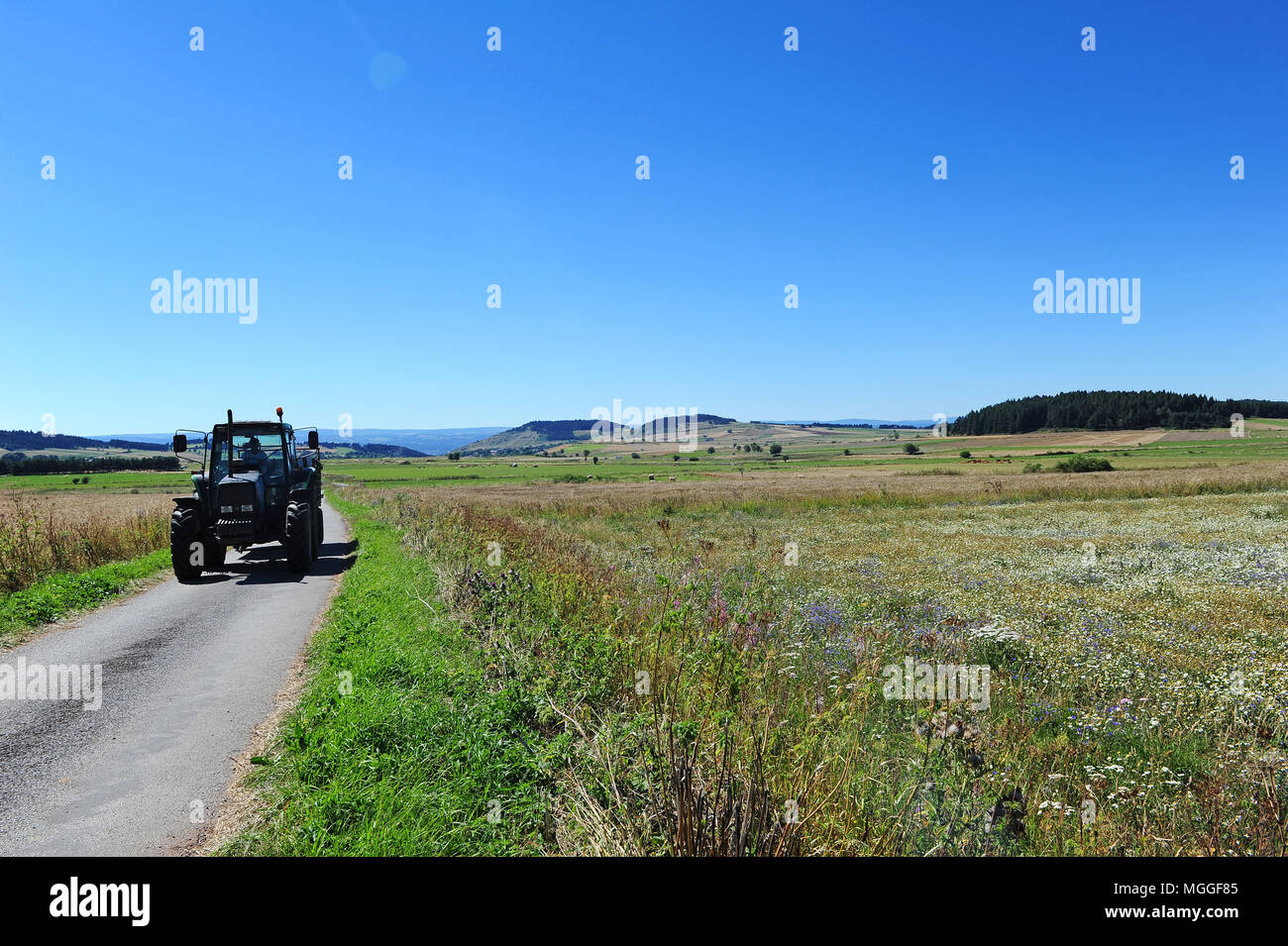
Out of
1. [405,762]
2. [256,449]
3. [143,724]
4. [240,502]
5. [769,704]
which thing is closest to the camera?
[405,762]

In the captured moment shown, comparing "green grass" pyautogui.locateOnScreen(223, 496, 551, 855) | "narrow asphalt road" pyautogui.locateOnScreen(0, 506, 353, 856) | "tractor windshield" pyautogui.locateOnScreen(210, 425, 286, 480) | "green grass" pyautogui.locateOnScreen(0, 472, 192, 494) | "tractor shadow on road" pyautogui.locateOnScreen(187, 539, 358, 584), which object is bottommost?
"tractor shadow on road" pyautogui.locateOnScreen(187, 539, 358, 584)

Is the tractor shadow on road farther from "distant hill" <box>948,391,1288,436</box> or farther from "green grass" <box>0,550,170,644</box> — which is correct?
"distant hill" <box>948,391,1288,436</box>

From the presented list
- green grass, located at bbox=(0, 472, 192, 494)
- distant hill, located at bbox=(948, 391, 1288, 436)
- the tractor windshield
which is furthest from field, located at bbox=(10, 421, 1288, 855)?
distant hill, located at bbox=(948, 391, 1288, 436)

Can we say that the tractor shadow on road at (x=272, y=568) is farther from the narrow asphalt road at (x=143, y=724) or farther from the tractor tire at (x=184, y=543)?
the narrow asphalt road at (x=143, y=724)

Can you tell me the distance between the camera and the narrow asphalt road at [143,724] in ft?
14.2

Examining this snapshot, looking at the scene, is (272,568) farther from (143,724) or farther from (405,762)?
(405,762)

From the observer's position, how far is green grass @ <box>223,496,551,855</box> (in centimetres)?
391

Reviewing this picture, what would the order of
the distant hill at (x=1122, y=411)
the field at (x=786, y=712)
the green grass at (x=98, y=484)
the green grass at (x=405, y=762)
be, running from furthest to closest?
the distant hill at (x=1122, y=411) < the green grass at (x=98, y=484) < the green grass at (x=405, y=762) < the field at (x=786, y=712)

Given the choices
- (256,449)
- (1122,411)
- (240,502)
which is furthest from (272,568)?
(1122,411)

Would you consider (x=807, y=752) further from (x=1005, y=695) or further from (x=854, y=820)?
(x=1005, y=695)

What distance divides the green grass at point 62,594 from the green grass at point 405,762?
6.11 m

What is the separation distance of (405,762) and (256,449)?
14.7 meters

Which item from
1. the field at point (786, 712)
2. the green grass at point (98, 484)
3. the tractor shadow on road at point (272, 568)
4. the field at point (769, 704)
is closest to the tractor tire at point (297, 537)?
the tractor shadow on road at point (272, 568)

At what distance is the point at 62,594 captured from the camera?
11.6 m
